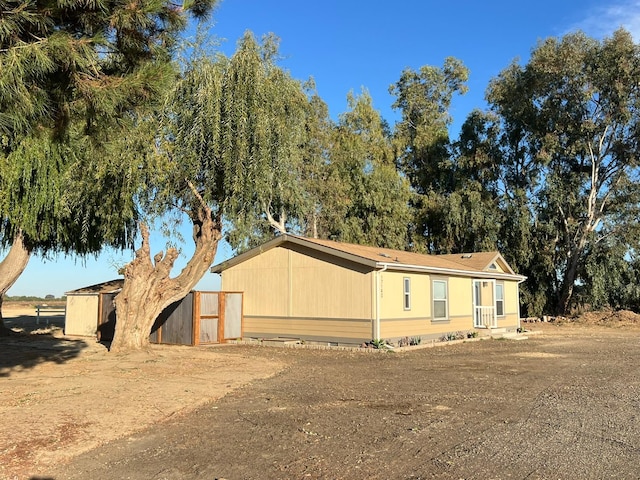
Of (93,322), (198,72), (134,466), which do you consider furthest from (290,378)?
(93,322)

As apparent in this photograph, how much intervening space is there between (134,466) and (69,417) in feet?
7.96

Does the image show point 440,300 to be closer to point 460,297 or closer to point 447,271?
point 447,271

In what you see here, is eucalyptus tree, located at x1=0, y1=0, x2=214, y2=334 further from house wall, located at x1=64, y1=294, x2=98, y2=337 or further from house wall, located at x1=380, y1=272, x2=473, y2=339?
house wall, located at x1=64, y1=294, x2=98, y2=337

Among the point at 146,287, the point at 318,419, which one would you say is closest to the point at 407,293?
the point at 146,287

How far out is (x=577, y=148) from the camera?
31.2 m

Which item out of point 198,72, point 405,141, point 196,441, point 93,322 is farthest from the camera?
point 405,141

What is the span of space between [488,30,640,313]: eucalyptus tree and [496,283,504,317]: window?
9.60m

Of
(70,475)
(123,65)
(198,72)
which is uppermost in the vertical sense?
(198,72)

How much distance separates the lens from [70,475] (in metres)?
4.94

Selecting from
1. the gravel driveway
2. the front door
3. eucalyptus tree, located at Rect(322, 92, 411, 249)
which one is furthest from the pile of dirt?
the gravel driveway

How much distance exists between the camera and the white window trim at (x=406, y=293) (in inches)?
688

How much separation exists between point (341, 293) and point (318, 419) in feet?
31.9

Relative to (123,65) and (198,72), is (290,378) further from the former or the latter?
(198,72)

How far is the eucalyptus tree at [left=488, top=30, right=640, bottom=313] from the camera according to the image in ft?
99.3
